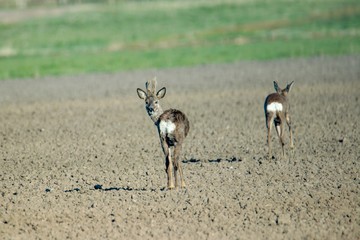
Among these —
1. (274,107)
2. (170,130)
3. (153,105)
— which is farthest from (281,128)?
(170,130)

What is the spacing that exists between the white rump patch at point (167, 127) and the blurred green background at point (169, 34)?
28.0 metres

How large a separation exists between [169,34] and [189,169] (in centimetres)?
4838

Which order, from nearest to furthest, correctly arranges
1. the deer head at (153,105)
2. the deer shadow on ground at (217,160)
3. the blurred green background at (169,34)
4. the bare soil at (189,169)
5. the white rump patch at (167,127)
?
the bare soil at (189,169)
the white rump patch at (167,127)
the deer head at (153,105)
the deer shadow on ground at (217,160)
the blurred green background at (169,34)

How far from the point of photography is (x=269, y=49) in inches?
1801

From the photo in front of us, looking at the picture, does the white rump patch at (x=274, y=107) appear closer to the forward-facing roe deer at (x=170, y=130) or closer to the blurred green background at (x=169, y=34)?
the forward-facing roe deer at (x=170, y=130)

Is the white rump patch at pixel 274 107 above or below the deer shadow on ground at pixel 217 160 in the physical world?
above

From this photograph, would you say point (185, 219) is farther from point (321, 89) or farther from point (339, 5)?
point (339, 5)

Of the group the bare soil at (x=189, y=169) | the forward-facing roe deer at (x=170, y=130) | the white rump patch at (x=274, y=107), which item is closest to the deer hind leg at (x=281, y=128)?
the white rump patch at (x=274, y=107)

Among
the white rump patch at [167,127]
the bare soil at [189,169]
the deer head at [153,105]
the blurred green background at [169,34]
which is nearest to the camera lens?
the bare soil at [189,169]

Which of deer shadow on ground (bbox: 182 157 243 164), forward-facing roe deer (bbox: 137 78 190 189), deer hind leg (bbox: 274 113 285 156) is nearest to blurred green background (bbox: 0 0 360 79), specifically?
deer shadow on ground (bbox: 182 157 243 164)

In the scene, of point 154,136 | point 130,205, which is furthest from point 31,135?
point 130,205

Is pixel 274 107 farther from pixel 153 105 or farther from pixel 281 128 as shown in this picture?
pixel 153 105

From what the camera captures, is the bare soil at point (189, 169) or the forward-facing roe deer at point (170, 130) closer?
the bare soil at point (189, 169)

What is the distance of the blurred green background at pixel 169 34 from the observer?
143ft
